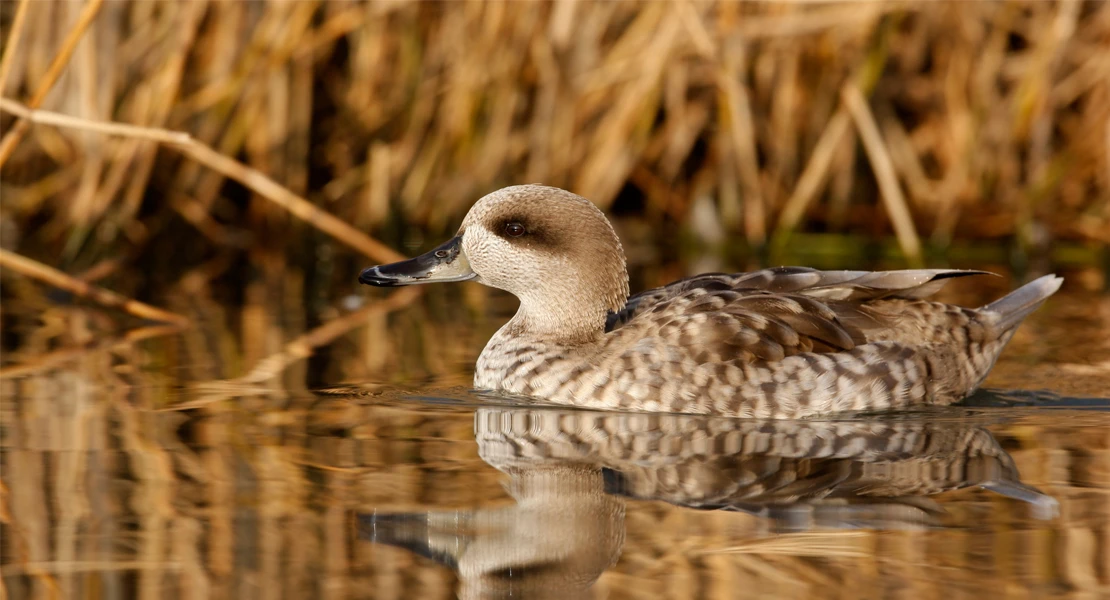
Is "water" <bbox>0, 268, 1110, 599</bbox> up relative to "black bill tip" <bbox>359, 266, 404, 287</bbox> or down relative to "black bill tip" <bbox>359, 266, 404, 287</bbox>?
down

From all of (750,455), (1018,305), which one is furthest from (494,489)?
(1018,305)

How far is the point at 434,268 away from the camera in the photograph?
5840 mm

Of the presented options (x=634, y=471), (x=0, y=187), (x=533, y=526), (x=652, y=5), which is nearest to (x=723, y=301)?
(x=634, y=471)

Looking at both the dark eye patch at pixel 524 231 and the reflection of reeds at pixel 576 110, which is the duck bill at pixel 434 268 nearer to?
the dark eye patch at pixel 524 231

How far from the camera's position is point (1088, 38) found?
1002 centimetres

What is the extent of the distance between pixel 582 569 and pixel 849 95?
6.46 m

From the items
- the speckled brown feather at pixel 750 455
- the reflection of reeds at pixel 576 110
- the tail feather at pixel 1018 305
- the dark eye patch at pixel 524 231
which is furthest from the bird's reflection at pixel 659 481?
the reflection of reeds at pixel 576 110

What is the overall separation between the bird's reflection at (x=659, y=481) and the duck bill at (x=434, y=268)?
0.77 metres

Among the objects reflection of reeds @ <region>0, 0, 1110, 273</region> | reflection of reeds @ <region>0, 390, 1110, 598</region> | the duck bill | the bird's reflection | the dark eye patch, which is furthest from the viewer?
reflection of reeds @ <region>0, 0, 1110, 273</region>

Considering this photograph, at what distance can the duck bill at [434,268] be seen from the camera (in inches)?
228

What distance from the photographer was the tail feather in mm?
5879

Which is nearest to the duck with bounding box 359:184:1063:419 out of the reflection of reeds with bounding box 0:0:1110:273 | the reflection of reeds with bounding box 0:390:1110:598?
the reflection of reeds with bounding box 0:390:1110:598

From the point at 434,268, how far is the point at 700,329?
3.55 ft

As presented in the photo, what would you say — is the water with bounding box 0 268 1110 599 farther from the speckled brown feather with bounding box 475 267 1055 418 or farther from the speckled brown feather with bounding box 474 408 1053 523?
the speckled brown feather with bounding box 475 267 1055 418
